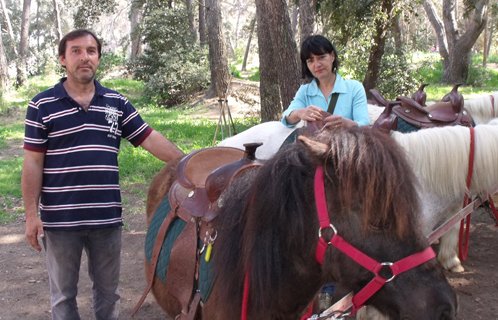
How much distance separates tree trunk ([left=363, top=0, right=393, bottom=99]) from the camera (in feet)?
30.5

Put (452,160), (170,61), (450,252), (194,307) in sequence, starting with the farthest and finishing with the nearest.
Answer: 1. (170,61)
2. (450,252)
3. (452,160)
4. (194,307)

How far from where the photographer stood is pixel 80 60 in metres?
2.52

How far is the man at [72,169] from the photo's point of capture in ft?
7.96

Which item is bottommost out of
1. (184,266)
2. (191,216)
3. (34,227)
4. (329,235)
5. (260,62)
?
(184,266)

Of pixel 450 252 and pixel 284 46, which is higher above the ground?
pixel 284 46

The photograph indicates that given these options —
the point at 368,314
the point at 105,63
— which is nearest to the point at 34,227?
the point at 368,314

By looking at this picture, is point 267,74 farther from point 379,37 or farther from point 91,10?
point 91,10

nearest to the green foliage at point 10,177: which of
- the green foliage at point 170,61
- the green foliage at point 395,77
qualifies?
the green foliage at point 170,61

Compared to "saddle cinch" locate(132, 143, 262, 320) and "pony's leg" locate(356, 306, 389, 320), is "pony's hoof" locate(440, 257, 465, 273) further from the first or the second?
"saddle cinch" locate(132, 143, 262, 320)

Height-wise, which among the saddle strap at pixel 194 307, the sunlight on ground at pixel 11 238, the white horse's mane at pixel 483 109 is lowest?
the sunlight on ground at pixel 11 238

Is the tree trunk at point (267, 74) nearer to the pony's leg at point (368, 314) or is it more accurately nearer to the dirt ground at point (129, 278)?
the dirt ground at point (129, 278)

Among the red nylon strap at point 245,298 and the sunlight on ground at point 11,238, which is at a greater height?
the red nylon strap at point 245,298

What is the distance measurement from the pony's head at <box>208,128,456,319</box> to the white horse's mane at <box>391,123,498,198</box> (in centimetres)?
175

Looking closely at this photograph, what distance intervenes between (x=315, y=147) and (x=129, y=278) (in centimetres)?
359
